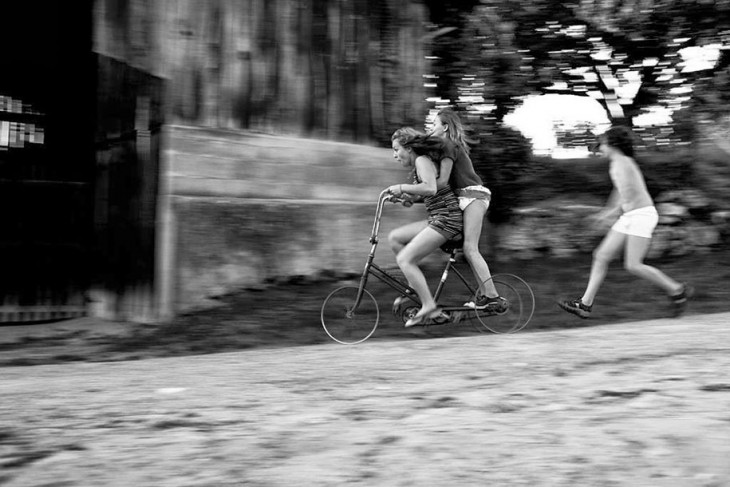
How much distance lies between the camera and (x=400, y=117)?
1028cm

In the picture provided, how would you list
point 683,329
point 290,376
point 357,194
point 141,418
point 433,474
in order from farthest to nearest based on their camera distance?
point 357,194 → point 683,329 → point 290,376 → point 141,418 → point 433,474

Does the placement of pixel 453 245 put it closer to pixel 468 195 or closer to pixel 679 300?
pixel 468 195

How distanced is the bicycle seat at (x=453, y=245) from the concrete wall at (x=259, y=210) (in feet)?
7.85

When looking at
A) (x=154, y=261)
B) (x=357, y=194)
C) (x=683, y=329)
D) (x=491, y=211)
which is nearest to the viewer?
(x=683, y=329)

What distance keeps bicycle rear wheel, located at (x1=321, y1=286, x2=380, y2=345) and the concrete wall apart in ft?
5.72

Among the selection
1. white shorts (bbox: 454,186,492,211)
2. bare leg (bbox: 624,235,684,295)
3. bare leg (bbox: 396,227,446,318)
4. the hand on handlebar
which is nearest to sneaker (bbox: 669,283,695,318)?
bare leg (bbox: 624,235,684,295)

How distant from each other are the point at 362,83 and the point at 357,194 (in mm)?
1191

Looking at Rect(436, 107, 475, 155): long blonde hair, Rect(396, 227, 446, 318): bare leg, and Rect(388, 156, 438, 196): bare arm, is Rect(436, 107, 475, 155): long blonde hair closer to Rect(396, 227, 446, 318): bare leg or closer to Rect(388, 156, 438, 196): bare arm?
Rect(388, 156, 438, 196): bare arm

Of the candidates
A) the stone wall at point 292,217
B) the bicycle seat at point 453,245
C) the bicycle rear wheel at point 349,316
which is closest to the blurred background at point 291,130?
the stone wall at point 292,217

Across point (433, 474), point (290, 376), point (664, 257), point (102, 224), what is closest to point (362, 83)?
point (102, 224)

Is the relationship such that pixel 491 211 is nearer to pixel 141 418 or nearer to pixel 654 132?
pixel 654 132

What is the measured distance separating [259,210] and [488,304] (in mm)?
2702

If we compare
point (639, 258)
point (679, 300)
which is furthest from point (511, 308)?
point (679, 300)

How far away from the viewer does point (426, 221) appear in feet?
23.3
